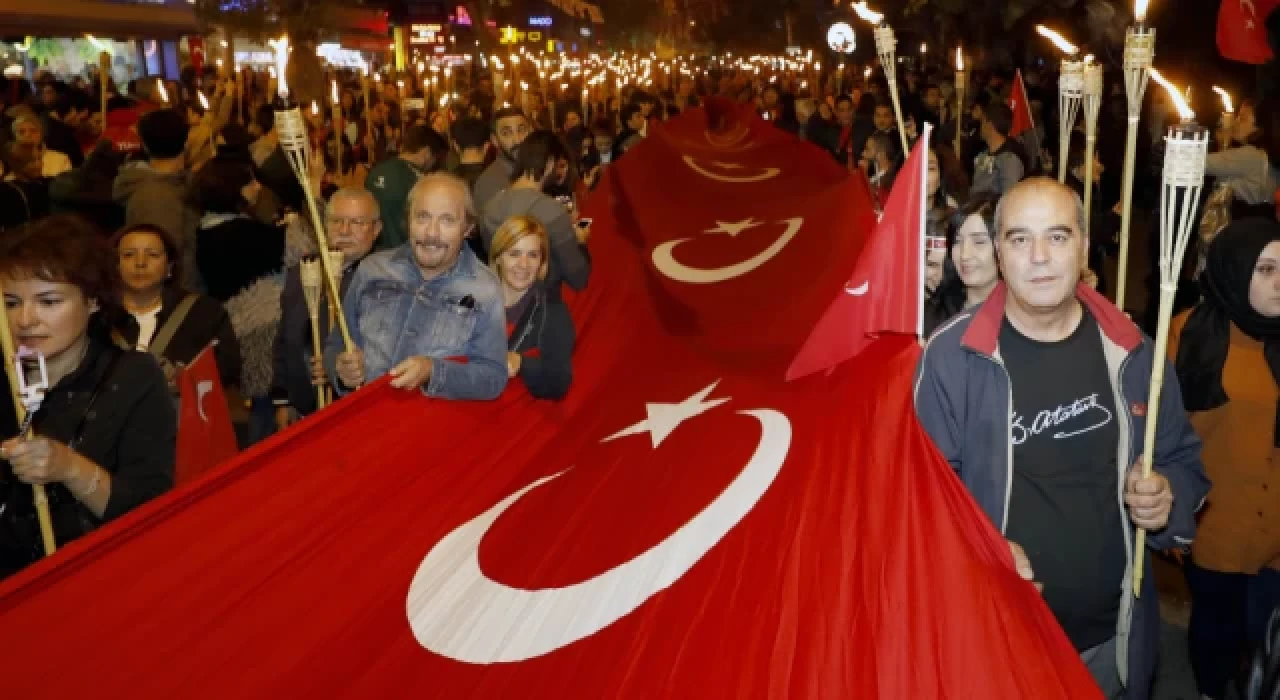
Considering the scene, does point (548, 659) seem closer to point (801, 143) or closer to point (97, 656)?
point (97, 656)

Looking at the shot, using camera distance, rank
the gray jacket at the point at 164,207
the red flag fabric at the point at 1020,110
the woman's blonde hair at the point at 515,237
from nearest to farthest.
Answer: the woman's blonde hair at the point at 515,237, the gray jacket at the point at 164,207, the red flag fabric at the point at 1020,110

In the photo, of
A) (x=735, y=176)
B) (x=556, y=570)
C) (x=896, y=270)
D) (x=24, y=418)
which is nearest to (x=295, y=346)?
(x=24, y=418)

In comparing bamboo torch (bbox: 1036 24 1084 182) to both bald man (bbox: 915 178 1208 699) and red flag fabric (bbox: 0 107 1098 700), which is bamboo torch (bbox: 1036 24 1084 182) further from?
bald man (bbox: 915 178 1208 699)

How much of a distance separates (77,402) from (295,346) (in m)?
1.83

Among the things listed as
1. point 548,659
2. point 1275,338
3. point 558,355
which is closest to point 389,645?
point 548,659

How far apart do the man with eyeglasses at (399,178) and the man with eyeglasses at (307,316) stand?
169 centimetres

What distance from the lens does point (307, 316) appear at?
5.01 meters

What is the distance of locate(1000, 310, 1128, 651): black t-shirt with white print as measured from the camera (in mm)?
2926

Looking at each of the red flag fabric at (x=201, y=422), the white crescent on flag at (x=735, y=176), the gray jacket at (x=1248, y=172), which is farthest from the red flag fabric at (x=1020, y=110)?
the red flag fabric at (x=201, y=422)

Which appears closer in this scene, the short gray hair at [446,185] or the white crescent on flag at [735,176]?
the short gray hair at [446,185]

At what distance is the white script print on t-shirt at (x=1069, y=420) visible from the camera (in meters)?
2.92

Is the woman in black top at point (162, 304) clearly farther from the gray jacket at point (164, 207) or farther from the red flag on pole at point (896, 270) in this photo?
the red flag on pole at point (896, 270)

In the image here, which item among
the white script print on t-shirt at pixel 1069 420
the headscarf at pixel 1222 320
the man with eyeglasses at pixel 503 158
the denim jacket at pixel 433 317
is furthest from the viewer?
the man with eyeglasses at pixel 503 158

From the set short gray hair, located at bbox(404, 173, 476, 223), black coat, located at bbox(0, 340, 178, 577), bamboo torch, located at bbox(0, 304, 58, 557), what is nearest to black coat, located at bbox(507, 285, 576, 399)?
short gray hair, located at bbox(404, 173, 476, 223)
